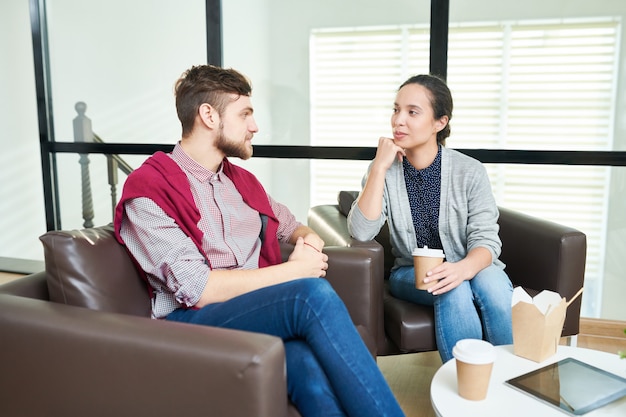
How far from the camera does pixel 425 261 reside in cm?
179

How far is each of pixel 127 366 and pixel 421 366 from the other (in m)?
1.60

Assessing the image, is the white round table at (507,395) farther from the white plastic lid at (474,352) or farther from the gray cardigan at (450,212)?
the gray cardigan at (450,212)

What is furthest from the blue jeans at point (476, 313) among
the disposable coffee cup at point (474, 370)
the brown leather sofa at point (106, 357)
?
the brown leather sofa at point (106, 357)

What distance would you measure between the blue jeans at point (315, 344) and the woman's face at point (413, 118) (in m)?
0.84

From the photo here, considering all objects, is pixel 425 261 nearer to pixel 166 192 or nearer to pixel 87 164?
pixel 166 192

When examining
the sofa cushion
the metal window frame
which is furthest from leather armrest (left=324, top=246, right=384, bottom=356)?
the metal window frame

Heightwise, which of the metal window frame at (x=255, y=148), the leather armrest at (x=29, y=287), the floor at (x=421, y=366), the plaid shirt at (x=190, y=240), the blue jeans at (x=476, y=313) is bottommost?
the floor at (x=421, y=366)

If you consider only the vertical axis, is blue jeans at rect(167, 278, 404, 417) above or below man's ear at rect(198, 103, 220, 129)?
below

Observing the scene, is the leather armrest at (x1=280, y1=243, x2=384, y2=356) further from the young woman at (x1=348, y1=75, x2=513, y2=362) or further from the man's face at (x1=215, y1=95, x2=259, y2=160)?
the man's face at (x1=215, y1=95, x2=259, y2=160)

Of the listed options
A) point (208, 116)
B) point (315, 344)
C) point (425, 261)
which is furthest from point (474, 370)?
point (208, 116)

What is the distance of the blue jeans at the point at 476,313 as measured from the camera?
72.8 inches

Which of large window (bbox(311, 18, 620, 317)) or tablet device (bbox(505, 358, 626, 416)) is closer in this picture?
tablet device (bbox(505, 358, 626, 416))

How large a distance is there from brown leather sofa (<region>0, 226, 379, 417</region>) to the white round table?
34 cm

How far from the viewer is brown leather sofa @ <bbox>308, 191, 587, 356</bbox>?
6.43ft
